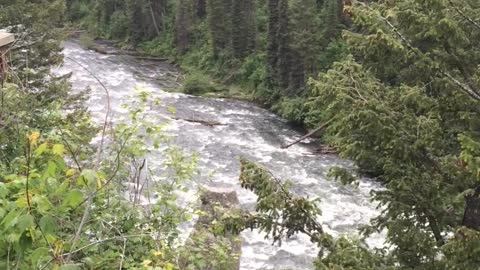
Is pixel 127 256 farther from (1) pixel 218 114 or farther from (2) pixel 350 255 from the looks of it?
(1) pixel 218 114

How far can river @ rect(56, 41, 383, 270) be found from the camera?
1530 centimetres

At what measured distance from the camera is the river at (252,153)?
15297mm

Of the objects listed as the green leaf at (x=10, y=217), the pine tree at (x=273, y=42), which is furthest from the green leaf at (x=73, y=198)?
the pine tree at (x=273, y=42)

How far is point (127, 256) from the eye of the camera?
4.50m

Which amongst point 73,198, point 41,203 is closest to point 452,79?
point 73,198

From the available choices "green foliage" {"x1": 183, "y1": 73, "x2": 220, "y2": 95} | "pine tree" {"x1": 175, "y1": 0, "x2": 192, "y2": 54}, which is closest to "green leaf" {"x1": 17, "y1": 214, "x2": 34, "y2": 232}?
"green foliage" {"x1": 183, "y1": 73, "x2": 220, "y2": 95}

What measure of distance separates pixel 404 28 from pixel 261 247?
984 centimetres

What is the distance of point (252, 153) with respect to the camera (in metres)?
23.1

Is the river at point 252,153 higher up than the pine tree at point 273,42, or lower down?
lower down

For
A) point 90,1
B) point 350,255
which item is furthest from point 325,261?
point 90,1

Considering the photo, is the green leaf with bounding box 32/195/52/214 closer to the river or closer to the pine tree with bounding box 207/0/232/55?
the river

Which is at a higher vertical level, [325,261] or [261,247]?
[325,261]

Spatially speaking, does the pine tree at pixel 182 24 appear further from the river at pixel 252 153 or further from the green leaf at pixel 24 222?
the green leaf at pixel 24 222

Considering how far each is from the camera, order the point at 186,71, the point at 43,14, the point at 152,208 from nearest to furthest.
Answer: the point at 152,208 < the point at 43,14 < the point at 186,71
